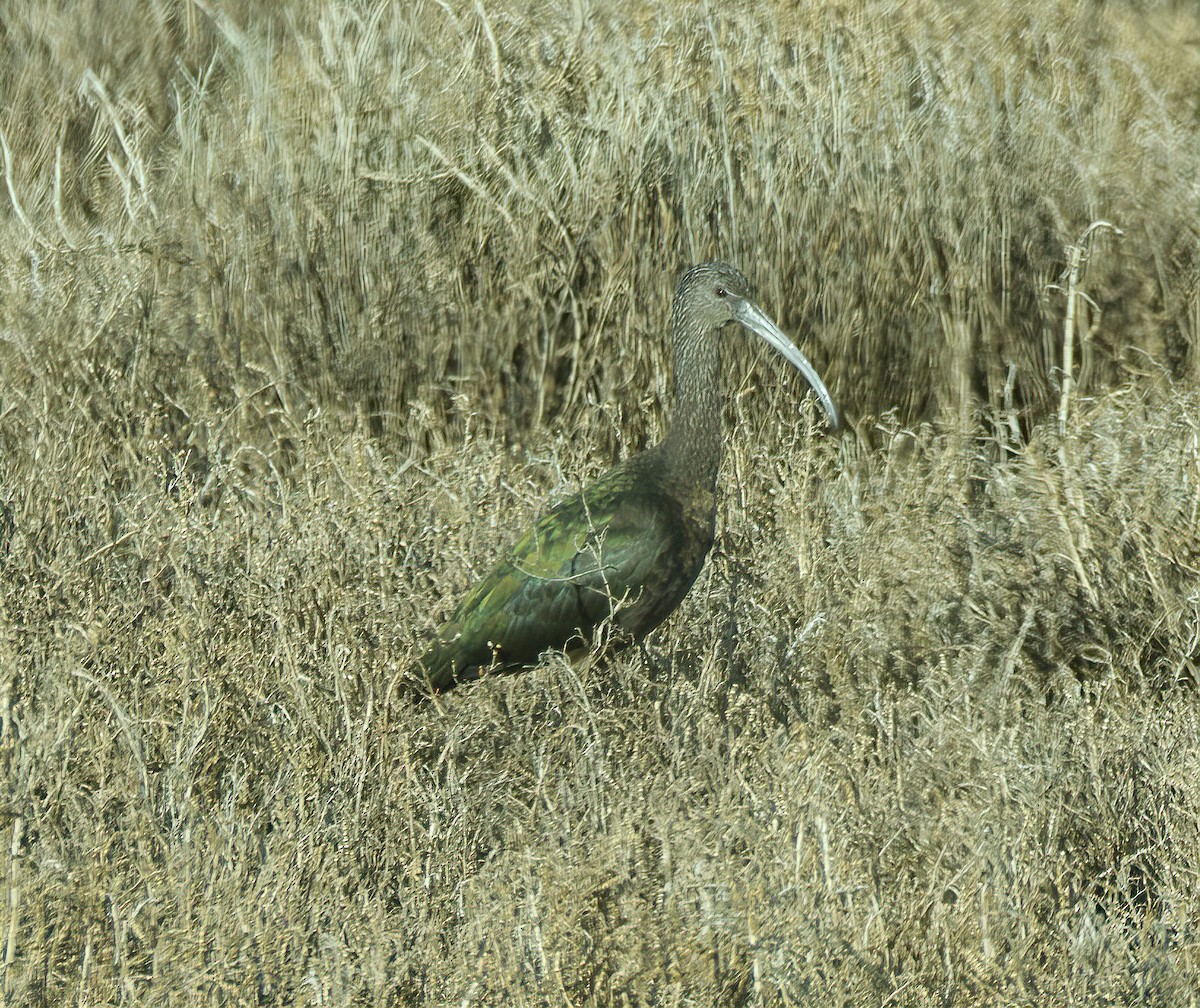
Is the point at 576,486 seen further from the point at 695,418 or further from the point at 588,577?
the point at 588,577

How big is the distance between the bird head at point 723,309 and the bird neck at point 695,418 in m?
0.05

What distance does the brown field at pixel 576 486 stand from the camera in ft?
10.4

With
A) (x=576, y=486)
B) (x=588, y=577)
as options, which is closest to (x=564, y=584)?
(x=588, y=577)

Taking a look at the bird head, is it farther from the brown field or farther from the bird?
the bird

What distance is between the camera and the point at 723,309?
4.79 metres

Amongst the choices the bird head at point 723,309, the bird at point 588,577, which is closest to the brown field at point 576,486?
the bird at point 588,577

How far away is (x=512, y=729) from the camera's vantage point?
13.9 feet

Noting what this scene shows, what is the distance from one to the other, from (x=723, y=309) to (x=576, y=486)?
0.81 meters

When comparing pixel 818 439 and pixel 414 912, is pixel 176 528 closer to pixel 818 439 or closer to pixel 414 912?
pixel 414 912

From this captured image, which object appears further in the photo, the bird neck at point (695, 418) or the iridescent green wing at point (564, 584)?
the bird neck at point (695, 418)

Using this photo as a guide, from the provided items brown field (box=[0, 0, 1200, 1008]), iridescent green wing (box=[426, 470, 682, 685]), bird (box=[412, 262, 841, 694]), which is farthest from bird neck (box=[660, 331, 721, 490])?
brown field (box=[0, 0, 1200, 1008])

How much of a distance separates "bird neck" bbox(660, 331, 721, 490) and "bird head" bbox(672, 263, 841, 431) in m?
0.05

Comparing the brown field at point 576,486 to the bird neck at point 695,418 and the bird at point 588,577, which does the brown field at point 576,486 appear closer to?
the bird at point 588,577

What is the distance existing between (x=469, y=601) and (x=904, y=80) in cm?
337
